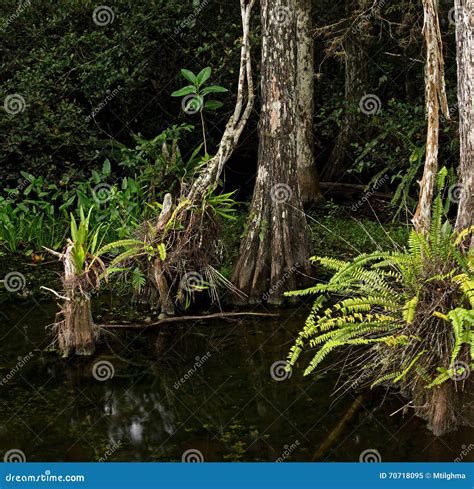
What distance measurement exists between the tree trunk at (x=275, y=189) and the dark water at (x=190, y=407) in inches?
24.8

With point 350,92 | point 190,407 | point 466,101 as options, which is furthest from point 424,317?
point 350,92

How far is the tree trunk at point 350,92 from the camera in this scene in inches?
432

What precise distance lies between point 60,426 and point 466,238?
3027mm

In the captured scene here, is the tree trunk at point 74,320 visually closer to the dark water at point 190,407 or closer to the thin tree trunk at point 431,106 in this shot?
the dark water at point 190,407

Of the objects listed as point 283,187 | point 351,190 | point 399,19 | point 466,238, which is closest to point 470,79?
point 466,238

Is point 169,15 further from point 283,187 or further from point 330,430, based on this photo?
point 330,430

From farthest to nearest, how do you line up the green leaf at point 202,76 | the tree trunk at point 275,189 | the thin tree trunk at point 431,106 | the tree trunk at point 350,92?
the tree trunk at point 350,92
the green leaf at point 202,76
the tree trunk at point 275,189
the thin tree trunk at point 431,106

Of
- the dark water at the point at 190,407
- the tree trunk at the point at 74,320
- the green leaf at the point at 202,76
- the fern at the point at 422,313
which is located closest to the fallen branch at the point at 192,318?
the dark water at the point at 190,407

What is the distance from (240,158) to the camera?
1195 cm

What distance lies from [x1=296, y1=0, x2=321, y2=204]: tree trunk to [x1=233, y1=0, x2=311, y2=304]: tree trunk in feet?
10.5

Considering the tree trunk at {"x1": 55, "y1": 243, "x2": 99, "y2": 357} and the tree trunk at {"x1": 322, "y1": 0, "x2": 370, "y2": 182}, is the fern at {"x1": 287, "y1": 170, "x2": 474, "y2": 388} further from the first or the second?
the tree trunk at {"x1": 322, "y1": 0, "x2": 370, "y2": 182}

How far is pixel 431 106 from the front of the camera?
5.84 metres

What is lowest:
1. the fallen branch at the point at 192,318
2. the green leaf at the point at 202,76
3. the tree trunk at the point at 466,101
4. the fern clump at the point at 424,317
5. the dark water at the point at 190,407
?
the dark water at the point at 190,407

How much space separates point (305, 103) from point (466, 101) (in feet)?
17.9
